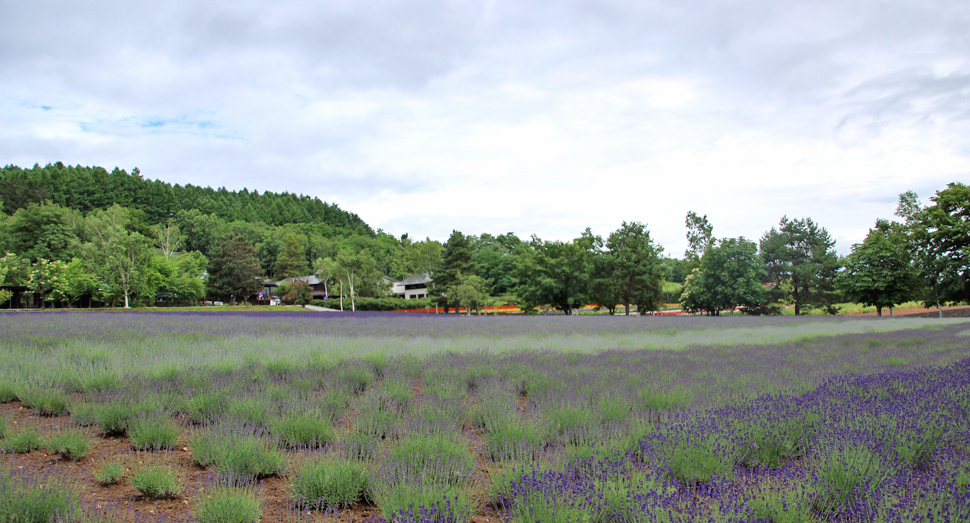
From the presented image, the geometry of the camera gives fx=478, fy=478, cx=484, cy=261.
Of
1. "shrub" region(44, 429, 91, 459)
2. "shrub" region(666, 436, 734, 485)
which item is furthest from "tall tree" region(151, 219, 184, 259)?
"shrub" region(666, 436, 734, 485)

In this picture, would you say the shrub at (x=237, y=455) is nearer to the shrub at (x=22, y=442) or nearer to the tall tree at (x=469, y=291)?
the shrub at (x=22, y=442)

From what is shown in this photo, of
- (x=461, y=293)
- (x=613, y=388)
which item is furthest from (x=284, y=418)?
(x=461, y=293)

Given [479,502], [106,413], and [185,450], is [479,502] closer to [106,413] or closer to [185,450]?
[185,450]

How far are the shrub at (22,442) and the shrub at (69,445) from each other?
0.31 feet

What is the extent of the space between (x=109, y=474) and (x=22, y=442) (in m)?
1.17

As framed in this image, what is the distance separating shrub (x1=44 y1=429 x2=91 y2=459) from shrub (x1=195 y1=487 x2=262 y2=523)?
1.82 meters

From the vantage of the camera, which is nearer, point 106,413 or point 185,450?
point 185,450

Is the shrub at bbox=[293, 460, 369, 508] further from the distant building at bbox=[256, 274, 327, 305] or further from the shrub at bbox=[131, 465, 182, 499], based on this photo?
the distant building at bbox=[256, 274, 327, 305]

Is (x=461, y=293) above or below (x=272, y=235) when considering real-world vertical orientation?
below

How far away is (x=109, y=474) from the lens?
3252 millimetres

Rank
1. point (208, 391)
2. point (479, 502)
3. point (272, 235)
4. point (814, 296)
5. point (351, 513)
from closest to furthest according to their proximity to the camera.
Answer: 1. point (351, 513)
2. point (479, 502)
3. point (208, 391)
4. point (814, 296)
5. point (272, 235)

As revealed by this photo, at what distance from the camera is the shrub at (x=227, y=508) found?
2564 mm

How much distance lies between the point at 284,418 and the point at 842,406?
16.3 feet

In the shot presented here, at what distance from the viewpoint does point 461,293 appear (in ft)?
154
